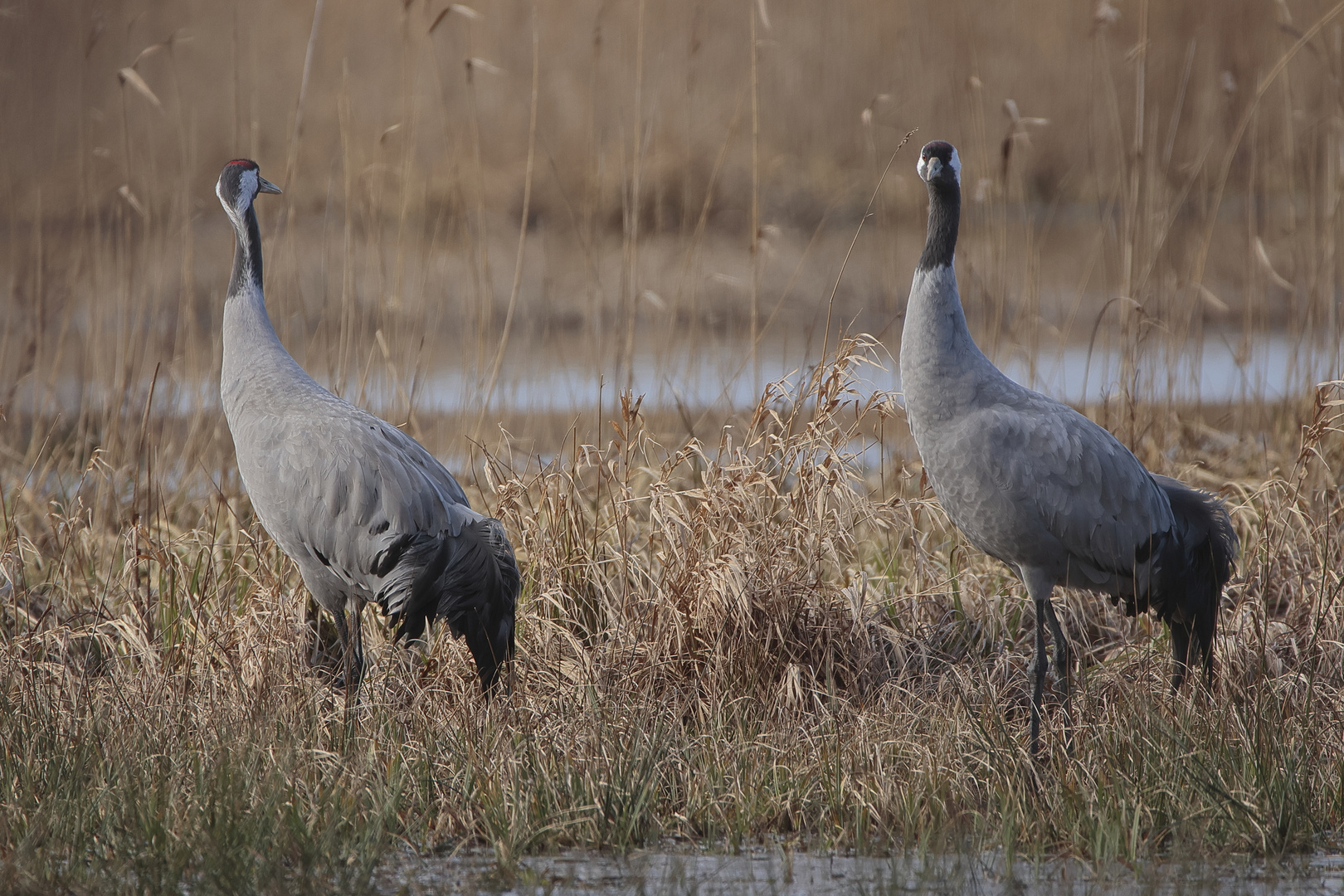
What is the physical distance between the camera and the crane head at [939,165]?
11.2 ft

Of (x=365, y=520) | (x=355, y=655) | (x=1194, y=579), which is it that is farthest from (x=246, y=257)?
(x=1194, y=579)

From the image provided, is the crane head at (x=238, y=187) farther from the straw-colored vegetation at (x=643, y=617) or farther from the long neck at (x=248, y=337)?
the straw-colored vegetation at (x=643, y=617)

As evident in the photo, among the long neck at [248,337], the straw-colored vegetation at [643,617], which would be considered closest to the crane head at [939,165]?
the straw-colored vegetation at [643,617]

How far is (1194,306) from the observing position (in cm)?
564

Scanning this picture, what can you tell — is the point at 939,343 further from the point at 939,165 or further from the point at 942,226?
the point at 939,165

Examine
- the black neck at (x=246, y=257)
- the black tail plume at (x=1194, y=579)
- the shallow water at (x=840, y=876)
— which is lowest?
the shallow water at (x=840, y=876)

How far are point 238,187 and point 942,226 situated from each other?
79.6 inches

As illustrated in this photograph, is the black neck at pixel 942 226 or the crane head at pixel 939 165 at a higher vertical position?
the crane head at pixel 939 165

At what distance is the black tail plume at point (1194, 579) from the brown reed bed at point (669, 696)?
13 centimetres

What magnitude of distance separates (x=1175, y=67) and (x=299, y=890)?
1231cm

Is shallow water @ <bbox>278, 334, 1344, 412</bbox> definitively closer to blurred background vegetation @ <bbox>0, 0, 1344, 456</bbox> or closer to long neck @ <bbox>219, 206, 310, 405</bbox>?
blurred background vegetation @ <bbox>0, 0, 1344, 456</bbox>

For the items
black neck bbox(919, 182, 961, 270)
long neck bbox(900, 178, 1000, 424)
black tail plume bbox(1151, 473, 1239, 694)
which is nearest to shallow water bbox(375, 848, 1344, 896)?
black tail plume bbox(1151, 473, 1239, 694)

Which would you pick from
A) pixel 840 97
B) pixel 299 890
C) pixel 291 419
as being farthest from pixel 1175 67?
pixel 299 890

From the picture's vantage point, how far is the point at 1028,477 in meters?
3.35
